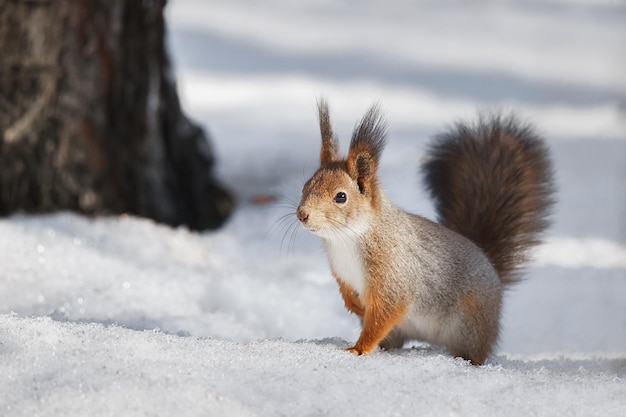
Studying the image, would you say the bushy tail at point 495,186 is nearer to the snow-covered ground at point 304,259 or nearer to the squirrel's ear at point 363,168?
the snow-covered ground at point 304,259

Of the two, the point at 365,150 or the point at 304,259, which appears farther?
the point at 304,259

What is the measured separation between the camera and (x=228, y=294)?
2906 mm

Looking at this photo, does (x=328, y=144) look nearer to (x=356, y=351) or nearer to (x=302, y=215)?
(x=302, y=215)

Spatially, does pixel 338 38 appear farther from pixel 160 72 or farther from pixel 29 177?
pixel 29 177

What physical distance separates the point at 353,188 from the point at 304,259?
1416mm

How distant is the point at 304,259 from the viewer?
350cm

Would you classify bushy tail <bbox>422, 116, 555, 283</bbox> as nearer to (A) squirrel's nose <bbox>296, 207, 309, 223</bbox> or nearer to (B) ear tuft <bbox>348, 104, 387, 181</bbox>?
(B) ear tuft <bbox>348, 104, 387, 181</bbox>

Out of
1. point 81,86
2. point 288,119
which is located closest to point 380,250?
point 81,86

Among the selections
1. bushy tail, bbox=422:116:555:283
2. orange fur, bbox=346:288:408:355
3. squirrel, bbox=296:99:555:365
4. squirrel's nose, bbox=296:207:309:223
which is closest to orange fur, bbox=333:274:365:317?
squirrel, bbox=296:99:555:365

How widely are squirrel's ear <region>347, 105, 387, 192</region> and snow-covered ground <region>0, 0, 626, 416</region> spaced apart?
29cm

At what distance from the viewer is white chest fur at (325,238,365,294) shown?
2.11m

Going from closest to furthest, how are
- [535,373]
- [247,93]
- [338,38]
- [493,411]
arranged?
1. [493,411]
2. [535,373]
3. [247,93]
4. [338,38]

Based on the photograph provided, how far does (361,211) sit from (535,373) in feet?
1.62

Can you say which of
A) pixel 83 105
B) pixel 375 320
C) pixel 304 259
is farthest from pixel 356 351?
pixel 83 105
